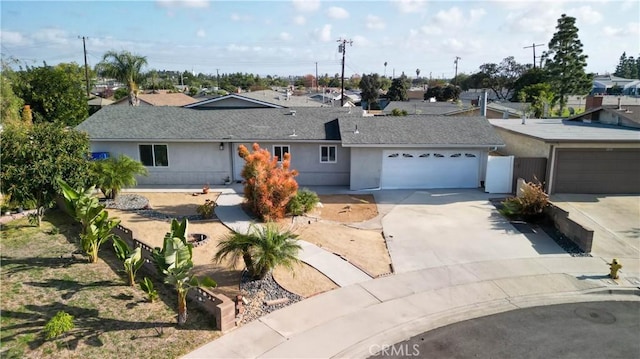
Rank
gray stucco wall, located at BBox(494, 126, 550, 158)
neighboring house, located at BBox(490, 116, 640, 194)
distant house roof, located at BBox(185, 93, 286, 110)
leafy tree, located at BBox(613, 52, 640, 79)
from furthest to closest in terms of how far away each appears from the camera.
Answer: leafy tree, located at BBox(613, 52, 640, 79) → distant house roof, located at BBox(185, 93, 286, 110) → gray stucco wall, located at BBox(494, 126, 550, 158) → neighboring house, located at BBox(490, 116, 640, 194)

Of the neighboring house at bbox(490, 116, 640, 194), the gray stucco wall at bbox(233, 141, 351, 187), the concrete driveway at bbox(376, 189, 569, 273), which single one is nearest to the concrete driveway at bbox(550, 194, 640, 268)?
the neighboring house at bbox(490, 116, 640, 194)

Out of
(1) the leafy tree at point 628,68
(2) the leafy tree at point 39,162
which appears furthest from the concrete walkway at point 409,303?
(1) the leafy tree at point 628,68

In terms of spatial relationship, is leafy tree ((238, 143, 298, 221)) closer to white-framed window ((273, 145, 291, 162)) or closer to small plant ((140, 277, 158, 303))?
white-framed window ((273, 145, 291, 162))

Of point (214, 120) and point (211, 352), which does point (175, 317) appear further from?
point (214, 120)

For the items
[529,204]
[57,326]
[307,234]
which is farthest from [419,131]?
[57,326]

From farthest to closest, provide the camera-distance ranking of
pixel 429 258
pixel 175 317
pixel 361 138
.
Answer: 1. pixel 361 138
2. pixel 429 258
3. pixel 175 317

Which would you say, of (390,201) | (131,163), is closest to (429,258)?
(390,201)
